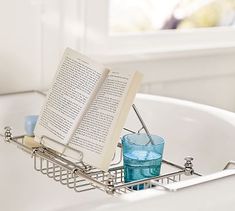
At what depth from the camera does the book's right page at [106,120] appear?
3.51 feet

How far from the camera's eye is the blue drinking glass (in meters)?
1.11

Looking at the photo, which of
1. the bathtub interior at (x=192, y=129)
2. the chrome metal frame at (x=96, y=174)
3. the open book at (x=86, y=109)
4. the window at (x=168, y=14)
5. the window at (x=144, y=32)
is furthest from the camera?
Answer: the window at (x=168, y=14)

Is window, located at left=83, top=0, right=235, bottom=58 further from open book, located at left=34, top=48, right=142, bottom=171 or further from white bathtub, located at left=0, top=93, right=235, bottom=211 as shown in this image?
open book, located at left=34, top=48, right=142, bottom=171

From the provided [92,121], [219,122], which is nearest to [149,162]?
[92,121]

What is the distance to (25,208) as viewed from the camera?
148 centimetres

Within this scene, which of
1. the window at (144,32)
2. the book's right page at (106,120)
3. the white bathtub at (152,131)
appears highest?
the window at (144,32)

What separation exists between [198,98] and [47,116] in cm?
87

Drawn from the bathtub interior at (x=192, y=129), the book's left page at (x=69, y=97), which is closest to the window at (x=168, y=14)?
the bathtub interior at (x=192, y=129)

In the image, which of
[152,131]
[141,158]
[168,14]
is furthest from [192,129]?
[168,14]

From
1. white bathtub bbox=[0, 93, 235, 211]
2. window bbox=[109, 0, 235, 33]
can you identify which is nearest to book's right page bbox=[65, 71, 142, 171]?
white bathtub bbox=[0, 93, 235, 211]

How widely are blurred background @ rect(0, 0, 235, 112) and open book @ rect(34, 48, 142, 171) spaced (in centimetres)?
37

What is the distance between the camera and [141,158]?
113cm

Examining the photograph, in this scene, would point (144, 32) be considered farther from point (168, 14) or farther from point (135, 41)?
point (168, 14)

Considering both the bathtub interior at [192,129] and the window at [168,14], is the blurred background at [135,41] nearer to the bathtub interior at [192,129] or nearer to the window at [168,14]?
the window at [168,14]
